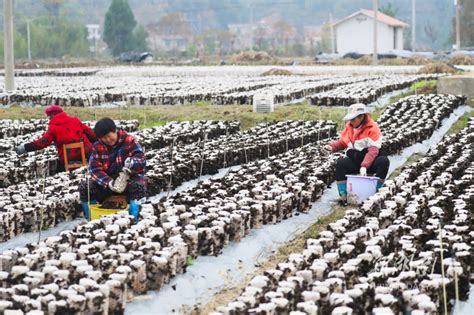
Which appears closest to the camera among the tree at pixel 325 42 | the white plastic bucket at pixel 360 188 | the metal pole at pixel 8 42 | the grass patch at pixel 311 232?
the grass patch at pixel 311 232

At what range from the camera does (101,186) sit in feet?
23.8

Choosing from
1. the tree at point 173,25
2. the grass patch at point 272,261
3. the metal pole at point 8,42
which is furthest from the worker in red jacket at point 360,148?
the tree at point 173,25

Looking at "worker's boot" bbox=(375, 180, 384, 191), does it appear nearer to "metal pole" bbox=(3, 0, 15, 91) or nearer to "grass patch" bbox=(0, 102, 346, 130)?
"grass patch" bbox=(0, 102, 346, 130)

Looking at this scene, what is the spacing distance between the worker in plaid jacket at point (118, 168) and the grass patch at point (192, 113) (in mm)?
8146

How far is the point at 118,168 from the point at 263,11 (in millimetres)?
117377

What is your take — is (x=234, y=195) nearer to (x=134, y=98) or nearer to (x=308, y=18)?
(x=134, y=98)

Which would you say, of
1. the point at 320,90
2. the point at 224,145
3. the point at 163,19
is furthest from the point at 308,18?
the point at 224,145

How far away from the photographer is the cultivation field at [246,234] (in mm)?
4914

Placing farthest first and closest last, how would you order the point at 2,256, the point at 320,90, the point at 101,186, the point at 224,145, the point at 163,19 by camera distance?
the point at 163,19, the point at 320,90, the point at 224,145, the point at 101,186, the point at 2,256

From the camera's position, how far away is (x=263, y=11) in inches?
4828

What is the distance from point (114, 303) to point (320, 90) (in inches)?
694

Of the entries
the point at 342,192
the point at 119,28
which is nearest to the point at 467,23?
the point at 119,28

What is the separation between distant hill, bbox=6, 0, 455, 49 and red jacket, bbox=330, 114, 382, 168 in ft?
316

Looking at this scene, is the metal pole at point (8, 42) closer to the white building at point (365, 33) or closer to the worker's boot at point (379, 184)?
the worker's boot at point (379, 184)
